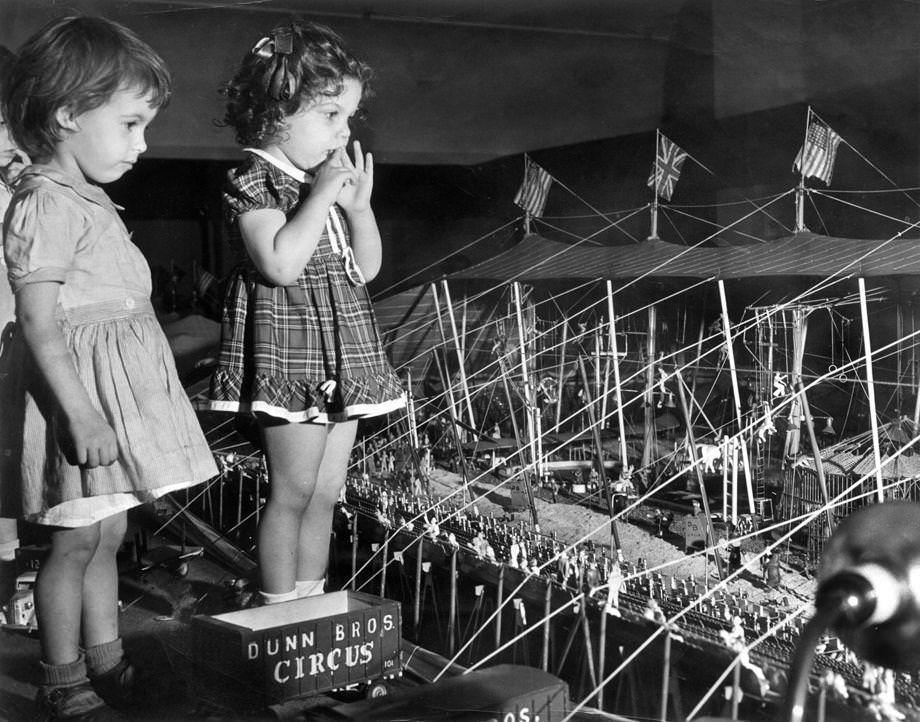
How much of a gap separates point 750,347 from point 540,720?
0.55 m

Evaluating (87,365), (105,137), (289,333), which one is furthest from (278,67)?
(87,365)

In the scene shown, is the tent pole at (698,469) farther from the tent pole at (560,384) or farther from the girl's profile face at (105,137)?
the girl's profile face at (105,137)

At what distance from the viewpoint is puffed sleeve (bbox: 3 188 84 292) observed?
1143mm

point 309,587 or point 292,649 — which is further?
point 309,587

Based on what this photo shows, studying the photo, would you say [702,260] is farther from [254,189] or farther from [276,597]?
[276,597]

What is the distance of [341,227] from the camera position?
4.39ft

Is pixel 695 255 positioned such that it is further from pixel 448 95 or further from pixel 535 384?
pixel 448 95

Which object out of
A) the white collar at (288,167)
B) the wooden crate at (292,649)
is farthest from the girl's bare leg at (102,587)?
the white collar at (288,167)

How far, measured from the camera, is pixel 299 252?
1.27 m

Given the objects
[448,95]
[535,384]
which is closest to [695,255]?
[535,384]

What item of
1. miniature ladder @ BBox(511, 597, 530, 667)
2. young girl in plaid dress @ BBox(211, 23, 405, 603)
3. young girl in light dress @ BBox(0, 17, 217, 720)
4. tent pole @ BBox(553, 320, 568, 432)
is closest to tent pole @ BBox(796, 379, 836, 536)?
tent pole @ BBox(553, 320, 568, 432)

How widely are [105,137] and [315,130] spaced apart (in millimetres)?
264

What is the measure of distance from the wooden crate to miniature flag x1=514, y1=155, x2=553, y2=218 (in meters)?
0.58

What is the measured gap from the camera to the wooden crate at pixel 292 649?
4.08 feet
